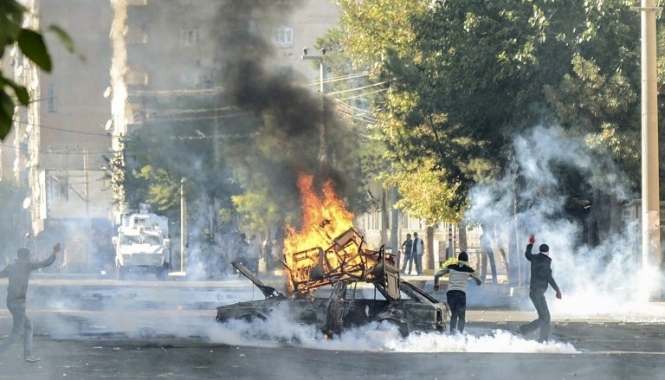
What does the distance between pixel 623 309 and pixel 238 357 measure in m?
12.5

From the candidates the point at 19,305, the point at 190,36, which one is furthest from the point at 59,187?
the point at 19,305

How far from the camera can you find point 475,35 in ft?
101

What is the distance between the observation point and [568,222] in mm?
31906

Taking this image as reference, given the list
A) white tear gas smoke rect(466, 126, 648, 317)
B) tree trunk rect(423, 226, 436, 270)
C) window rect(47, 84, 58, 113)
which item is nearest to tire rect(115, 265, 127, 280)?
tree trunk rect(423, 226, 436, 270)

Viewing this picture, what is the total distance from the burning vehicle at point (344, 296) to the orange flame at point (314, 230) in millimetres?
25

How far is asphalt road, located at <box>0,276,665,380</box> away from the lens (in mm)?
14422

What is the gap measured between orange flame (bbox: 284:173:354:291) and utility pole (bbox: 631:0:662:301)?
8.06 m

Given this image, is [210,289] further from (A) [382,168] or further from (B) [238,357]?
(B) [238,357]

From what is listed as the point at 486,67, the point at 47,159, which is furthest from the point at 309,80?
the point at 47,159

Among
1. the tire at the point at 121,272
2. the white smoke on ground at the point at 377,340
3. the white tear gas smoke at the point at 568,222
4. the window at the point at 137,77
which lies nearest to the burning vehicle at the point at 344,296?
the white smoke on ground at the point at 377,340

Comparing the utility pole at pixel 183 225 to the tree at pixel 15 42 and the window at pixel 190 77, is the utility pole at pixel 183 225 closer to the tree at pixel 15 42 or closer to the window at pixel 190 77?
the window at pixel 190 77

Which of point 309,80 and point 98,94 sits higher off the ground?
point 98,94

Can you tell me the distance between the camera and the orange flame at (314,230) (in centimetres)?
1858

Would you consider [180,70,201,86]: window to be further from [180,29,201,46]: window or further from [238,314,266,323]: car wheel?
[238,314,266,323]: car wheel
